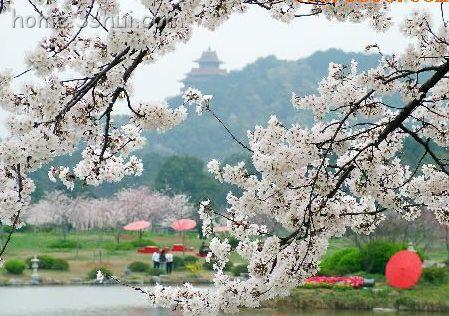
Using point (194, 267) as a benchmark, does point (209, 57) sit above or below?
above

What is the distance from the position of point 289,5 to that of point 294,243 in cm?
119

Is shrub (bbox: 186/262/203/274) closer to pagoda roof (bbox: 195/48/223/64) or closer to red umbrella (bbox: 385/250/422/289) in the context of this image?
red umbrella (bbox: 385/250/422/289)

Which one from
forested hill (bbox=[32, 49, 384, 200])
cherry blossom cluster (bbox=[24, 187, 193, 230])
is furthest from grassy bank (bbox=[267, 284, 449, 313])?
forested hill (bbox=[32, 49, 384, 200])

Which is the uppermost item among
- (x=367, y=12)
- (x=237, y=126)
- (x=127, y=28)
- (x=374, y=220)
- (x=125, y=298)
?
(x=237, y=126)

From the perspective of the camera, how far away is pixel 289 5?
4.20m

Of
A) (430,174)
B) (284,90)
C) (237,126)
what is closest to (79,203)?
(430,174)

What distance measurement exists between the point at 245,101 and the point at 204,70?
817 inches

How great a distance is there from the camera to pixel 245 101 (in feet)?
346

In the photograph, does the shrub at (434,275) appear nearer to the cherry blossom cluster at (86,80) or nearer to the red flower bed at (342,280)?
the red flower bed at (342,280)

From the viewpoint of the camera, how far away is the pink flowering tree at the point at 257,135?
352 centimetres

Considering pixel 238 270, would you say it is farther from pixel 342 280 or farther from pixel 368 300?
pixel 368 300

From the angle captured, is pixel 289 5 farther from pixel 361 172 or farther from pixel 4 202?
pixel 4 202

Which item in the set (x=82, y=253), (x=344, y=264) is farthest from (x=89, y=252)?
(x=344, y=264)

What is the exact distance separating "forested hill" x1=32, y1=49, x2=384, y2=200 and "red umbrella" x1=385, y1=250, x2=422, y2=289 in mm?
50678
